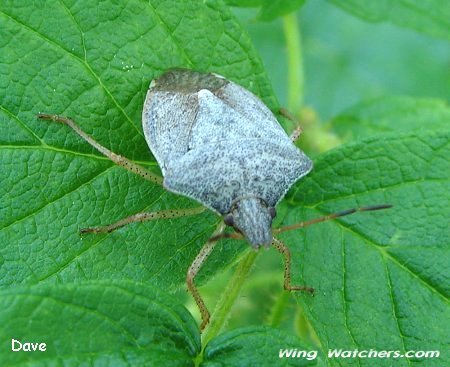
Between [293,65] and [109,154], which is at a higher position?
[293,65]

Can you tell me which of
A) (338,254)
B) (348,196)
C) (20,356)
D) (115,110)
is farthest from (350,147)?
(20,356)

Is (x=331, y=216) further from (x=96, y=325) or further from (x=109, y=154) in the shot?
(x=96, y=325)

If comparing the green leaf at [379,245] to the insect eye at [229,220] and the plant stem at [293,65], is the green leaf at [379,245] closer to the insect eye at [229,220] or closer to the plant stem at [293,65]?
the insect eye at [229,220]

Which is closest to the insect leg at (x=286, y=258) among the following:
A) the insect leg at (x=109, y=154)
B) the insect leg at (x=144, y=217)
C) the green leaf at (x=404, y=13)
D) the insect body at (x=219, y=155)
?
the insect body at (x=219, y=155)

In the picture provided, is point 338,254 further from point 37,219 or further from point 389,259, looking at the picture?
point 37,219

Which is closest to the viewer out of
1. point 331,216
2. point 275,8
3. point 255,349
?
point 255,349

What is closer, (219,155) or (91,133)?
(91,133)

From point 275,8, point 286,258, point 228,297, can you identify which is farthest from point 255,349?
point 275,8

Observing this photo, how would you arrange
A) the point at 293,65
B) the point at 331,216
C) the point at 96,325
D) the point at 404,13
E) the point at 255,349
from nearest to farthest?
the point at 96,325 < the point at 255,349 < the point at 331,216 < the point at 404,13 < the point at 293,65
